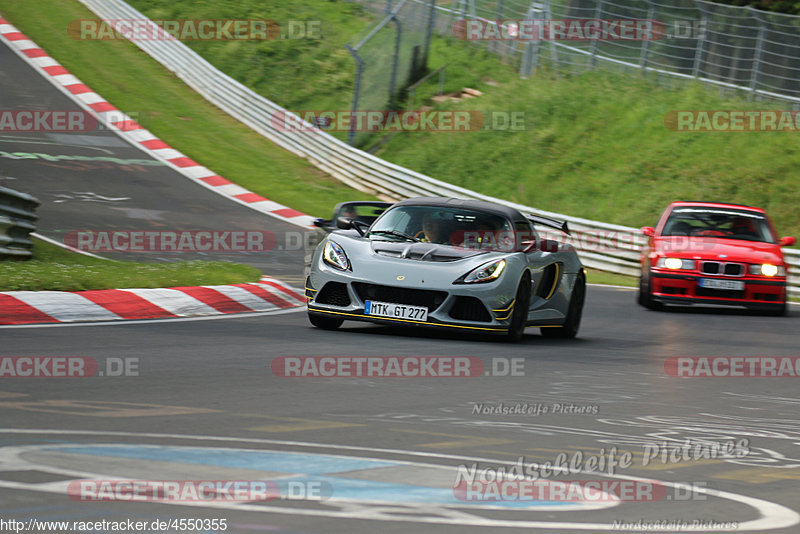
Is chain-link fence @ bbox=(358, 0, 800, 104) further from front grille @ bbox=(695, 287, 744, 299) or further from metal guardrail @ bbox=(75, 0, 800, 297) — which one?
front grille @ bbox=(695, 287, 744, 299)

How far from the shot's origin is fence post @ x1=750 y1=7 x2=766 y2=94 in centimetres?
2545

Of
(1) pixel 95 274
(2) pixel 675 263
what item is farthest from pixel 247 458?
(2) pixel 675 263

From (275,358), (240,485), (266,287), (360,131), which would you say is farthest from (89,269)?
(360,131)

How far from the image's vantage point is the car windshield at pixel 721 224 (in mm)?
16328

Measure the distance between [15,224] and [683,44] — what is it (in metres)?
19.0

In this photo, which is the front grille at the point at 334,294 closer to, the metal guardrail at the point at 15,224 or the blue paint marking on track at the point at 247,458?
the metal guardrail at the point at 15,224

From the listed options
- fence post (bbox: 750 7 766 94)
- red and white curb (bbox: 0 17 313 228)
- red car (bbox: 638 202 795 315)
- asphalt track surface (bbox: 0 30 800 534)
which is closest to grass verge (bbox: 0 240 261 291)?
asphalt track surface (bbox: 0 30 800 534)

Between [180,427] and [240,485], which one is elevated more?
[240,485]

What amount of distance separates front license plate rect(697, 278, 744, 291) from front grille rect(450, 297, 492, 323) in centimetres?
625

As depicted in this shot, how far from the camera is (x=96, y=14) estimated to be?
3812 cm

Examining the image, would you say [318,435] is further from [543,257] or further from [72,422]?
[543,257]

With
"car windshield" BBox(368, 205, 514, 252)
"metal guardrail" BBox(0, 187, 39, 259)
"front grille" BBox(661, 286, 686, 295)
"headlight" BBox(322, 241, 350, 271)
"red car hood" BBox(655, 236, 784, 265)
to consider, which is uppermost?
"car windshield" BBox(368, 205, 514, 252)

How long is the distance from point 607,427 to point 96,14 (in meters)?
34.7

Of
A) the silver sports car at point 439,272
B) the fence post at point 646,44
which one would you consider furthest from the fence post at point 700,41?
the silver sports car at point 439,272
